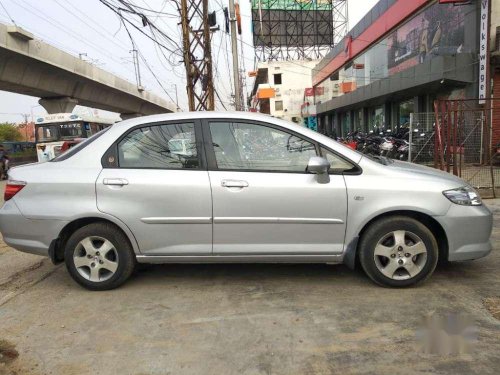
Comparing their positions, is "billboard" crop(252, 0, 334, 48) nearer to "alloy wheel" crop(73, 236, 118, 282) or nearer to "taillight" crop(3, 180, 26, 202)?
"taillight" crop(3, 180, 26, 202)

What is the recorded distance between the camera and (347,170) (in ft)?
13.3

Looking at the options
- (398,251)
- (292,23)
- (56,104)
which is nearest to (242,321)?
(398,251)

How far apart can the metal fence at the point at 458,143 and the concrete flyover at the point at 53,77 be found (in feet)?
56.6

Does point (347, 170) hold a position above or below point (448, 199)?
above

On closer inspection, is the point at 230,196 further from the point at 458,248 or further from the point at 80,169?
the point at 458,248

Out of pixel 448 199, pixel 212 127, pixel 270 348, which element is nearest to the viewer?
pixel 270 348

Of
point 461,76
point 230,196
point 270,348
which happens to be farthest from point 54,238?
point 461,76

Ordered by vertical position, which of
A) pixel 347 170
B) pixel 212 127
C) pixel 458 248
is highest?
pixel 212 127

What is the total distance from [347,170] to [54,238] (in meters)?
2.79

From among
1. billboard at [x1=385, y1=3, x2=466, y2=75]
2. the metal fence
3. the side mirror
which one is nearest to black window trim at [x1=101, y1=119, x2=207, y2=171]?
the side mirror

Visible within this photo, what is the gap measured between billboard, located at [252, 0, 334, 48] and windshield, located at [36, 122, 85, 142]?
34418 millimetres

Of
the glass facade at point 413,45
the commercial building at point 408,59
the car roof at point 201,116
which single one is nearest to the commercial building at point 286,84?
the commercial building at point 408,59

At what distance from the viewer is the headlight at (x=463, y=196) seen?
13.1 ft

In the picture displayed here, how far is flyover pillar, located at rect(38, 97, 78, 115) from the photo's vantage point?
97.0ft
